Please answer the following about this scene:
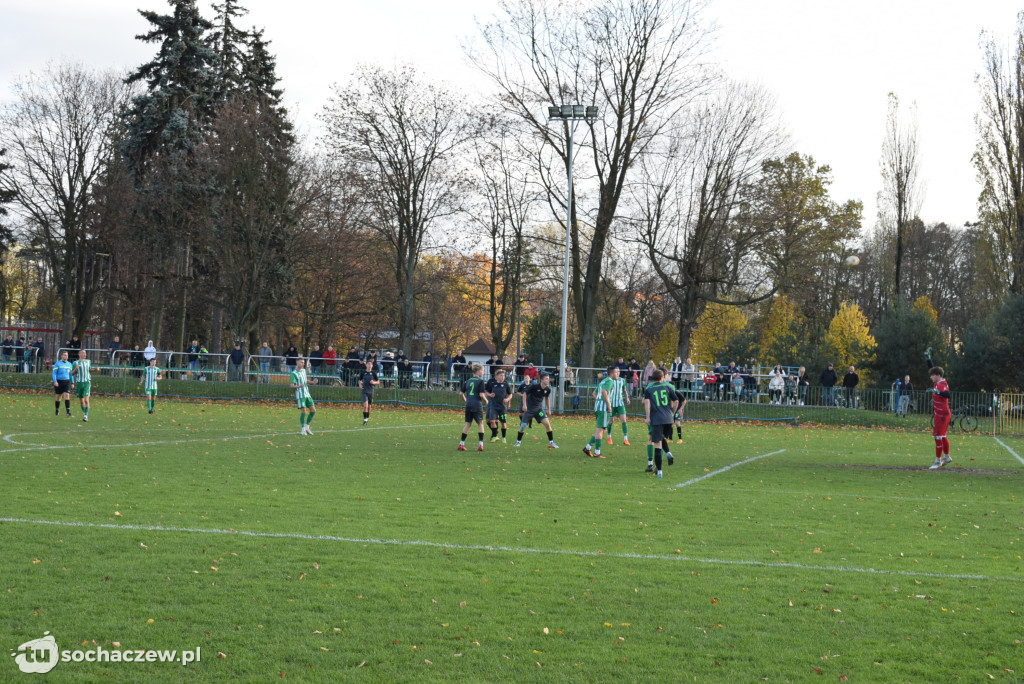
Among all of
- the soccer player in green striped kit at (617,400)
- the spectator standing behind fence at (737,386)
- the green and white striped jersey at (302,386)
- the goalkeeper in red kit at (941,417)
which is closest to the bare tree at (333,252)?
the spectator standing behind fence at (737,386)

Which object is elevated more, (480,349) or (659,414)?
(480,349)

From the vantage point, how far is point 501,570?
7.80 m

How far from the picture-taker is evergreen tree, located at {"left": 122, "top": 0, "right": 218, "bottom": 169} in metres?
41.8

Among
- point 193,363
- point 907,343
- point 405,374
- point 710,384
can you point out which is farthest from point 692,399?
point 193,363

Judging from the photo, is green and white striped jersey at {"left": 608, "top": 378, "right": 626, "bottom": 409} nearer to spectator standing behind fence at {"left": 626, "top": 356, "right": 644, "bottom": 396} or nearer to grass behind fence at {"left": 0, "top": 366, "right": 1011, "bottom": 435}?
grass behind fence at {"left": 0, "top": 366, "right": 1011, "bottom": 435}

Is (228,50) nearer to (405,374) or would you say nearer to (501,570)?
(405,374)

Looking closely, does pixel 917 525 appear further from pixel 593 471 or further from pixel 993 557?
pixel 593 471

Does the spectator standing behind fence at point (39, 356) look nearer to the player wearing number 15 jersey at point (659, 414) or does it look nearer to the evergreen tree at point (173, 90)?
the evergreen tree at point (173, 90)

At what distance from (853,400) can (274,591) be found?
3019 centimetres

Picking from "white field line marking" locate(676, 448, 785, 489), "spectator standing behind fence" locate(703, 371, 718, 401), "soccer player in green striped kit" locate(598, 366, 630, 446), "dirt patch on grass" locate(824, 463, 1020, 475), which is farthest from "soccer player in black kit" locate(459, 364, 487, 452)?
"spectator standing behind fence" locate(703, 371, 718, 401)

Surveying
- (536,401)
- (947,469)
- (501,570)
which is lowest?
(501,570)

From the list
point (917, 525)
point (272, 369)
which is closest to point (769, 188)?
point (272, 369)

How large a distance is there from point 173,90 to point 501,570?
39928 mm

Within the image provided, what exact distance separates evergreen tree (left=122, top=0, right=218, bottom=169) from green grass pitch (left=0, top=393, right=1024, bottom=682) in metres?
28.8
